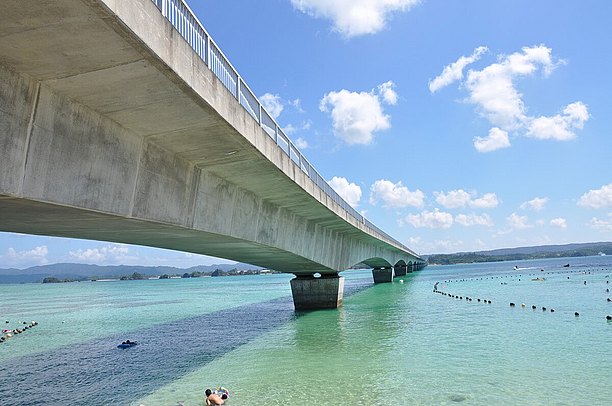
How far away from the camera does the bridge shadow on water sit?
15.0m

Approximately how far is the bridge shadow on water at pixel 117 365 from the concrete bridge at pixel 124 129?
512 cm

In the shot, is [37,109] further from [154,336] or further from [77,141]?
[154,336]

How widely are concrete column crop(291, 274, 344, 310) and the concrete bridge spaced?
21.3m

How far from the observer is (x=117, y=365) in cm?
1942

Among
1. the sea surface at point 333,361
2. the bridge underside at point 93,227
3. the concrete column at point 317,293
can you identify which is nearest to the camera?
the bridge underside at point 93,227

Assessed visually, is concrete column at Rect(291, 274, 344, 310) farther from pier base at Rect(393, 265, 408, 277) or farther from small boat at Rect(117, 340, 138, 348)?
pier base at Rect(393, 265, 408, 277)

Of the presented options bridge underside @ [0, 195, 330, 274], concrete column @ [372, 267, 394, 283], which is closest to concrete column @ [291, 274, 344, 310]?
bridge underside @ [0, 195, 330, 274]

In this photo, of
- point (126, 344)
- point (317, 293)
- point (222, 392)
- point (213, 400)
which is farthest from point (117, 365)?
point (317, 293)

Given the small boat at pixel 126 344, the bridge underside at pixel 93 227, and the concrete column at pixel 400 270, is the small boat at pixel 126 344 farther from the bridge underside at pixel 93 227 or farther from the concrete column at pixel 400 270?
the concrete column at pixel 400 270

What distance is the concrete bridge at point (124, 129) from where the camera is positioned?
6742 mm

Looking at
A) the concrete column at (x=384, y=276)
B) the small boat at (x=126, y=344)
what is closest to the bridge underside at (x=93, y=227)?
the small boat at (x=126, y=344)

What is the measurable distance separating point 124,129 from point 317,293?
29870 millimetres

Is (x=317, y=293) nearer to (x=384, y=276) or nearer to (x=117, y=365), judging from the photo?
(x=117, y=365)

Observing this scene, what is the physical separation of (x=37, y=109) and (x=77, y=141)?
3.44 feet
